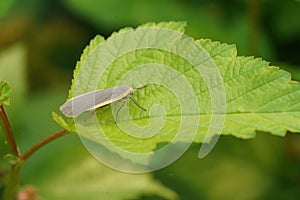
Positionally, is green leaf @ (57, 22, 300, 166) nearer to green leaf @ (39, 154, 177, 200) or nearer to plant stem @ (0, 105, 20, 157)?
plant stem @ (0, 105, 20, 157)

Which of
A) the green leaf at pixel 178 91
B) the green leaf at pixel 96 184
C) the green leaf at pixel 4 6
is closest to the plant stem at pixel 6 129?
the green leaf at pixel 178 91

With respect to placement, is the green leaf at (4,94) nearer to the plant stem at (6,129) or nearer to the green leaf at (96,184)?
the plant stem at (6,129)

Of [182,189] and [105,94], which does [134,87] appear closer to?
[105,94]

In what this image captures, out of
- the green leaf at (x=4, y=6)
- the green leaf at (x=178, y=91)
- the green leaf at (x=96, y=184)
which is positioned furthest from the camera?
the green leaf at (x=96, y=184)

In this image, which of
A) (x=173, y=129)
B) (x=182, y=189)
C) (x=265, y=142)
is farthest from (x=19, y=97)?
(x=173, y=129)

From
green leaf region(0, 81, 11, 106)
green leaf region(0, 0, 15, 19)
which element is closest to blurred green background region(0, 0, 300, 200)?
green leaf region(0, 0, 15, 19)

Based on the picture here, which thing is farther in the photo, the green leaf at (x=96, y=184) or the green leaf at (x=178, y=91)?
the green leaf at (x=96, y=184)
